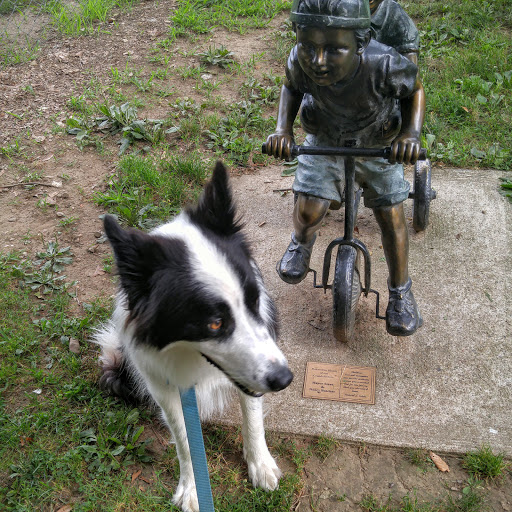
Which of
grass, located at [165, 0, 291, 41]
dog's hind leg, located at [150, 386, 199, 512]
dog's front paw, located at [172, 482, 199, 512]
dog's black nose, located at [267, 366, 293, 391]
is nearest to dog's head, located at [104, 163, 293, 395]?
dog's black nose, located at [267, 366, 293, 391]

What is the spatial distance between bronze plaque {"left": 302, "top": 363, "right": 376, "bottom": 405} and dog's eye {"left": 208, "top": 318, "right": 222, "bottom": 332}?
1.06 meters

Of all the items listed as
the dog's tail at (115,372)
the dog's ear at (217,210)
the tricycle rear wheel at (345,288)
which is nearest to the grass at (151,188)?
the dog's tail at (115,372)

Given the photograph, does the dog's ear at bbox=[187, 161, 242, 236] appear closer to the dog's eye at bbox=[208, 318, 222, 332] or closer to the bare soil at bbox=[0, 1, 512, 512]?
the dog's eye at bbox=[208, 318, 222, 332]

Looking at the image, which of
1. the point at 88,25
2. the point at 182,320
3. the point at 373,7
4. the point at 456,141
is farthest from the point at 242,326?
the point at 88,25

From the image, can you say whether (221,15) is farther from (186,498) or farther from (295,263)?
(186,498)

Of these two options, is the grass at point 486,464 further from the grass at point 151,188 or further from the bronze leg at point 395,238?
the grass at point 151,188

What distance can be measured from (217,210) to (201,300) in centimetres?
38

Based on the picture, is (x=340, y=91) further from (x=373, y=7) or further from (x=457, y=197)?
(x=457, y=197)

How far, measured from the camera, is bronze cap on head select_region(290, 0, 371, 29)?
194cm

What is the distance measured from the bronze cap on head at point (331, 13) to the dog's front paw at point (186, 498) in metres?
2.00

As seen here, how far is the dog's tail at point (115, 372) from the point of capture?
2.66 meters

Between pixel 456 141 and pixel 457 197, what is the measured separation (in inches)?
28.8

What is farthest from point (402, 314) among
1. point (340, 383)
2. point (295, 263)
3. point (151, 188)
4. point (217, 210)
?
point (151, 188)

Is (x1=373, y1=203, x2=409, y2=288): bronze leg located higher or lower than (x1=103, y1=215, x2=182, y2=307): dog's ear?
lower
